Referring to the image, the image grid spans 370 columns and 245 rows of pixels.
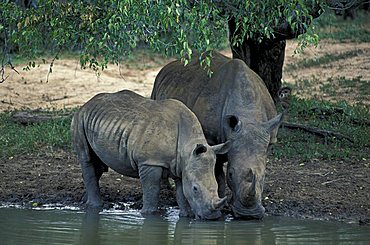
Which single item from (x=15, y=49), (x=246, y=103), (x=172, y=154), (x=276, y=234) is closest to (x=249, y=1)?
(x=246, y=103)

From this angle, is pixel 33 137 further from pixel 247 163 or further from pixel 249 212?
pixel 249 212

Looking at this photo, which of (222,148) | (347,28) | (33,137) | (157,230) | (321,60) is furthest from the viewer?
(347,28)

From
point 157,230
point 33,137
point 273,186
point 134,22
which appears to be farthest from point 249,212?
point 33,137

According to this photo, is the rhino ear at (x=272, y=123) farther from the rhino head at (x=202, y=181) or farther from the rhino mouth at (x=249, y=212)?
the rhino mouth at (x=249, y=212)

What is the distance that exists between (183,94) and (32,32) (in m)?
2.12

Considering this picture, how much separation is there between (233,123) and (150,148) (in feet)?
3.26

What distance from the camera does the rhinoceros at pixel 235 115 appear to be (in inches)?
418

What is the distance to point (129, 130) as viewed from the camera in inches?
441

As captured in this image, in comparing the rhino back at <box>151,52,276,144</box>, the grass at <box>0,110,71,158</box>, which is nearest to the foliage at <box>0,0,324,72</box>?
the rhino back at <box>151,52,276,144</box>

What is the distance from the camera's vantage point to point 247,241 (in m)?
9.73

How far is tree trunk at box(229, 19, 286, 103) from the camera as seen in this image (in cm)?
1557

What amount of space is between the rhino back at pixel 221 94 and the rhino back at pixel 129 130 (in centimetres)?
63

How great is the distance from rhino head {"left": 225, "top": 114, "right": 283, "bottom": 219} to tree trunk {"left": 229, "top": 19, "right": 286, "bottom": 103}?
4443 mm

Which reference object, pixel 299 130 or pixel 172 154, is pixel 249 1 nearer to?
pixel 172 154
